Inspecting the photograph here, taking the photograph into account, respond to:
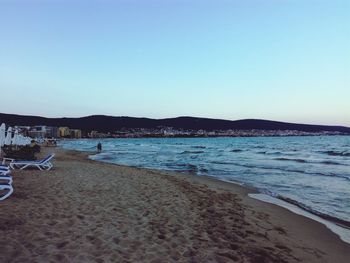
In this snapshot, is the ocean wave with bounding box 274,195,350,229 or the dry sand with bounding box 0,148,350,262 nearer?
the dry sand with bounding box 0,148,350,262

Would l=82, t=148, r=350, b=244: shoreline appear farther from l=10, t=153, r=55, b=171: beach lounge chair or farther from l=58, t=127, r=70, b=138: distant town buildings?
l=58, t=127, r=70, b=138: distant town buildings

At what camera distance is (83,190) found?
1055cm

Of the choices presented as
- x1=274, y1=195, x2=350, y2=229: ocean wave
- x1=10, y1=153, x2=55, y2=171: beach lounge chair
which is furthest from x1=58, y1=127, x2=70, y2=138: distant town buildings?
x1=274, y1=195, x2=350, y2=229: ocean wave

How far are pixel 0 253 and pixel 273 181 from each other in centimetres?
1487

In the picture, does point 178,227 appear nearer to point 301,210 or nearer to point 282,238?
point 282,238

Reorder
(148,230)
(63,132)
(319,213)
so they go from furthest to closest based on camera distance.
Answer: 1. (63,132)
2. (319,213)
3. (148,230)

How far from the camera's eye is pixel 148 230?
6.53 metres

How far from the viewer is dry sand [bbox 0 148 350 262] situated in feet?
17.4

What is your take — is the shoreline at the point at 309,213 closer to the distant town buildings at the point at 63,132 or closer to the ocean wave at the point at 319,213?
the ocean wave at the point at 319,213

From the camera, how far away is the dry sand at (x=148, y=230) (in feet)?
17.4

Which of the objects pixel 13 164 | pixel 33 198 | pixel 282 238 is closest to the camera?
pixel 282 238

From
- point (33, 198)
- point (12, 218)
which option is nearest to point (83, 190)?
point (33, 198)

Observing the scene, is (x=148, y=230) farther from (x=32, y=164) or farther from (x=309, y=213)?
(x=32, y=164)

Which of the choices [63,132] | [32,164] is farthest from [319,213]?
[63,132]
